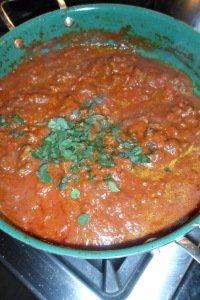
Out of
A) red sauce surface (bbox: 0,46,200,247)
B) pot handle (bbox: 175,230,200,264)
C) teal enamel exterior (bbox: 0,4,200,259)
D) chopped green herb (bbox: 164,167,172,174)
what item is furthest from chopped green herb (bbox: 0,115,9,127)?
pot handle (bbox: 175,230,200,264)

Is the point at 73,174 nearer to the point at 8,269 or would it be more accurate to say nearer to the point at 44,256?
the point at 44,256

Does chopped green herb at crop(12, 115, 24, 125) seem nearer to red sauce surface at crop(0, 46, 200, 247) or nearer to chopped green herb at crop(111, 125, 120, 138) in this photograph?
red sauce surface at crop(0, 46, 200, 247)

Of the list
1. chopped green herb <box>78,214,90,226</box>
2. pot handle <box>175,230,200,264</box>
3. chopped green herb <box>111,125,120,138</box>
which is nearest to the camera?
pot handle <box>175,230,200,264</box>

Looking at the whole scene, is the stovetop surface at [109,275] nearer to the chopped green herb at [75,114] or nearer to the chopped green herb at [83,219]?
the chopped green herb at [83,219]

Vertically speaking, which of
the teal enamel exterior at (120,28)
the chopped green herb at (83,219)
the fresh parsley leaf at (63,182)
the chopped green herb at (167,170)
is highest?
the teal enamel exterior at (120,28)

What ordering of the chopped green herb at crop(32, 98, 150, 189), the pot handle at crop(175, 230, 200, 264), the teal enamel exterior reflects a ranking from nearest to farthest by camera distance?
the pot handle at crop(175, 230, 200, 264) → the chopped green herb at crop(32, 98, 150, 189) → the teal enamel exterior

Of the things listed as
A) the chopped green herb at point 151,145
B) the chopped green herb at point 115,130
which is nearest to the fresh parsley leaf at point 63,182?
the chopped green herb at point 115,130
